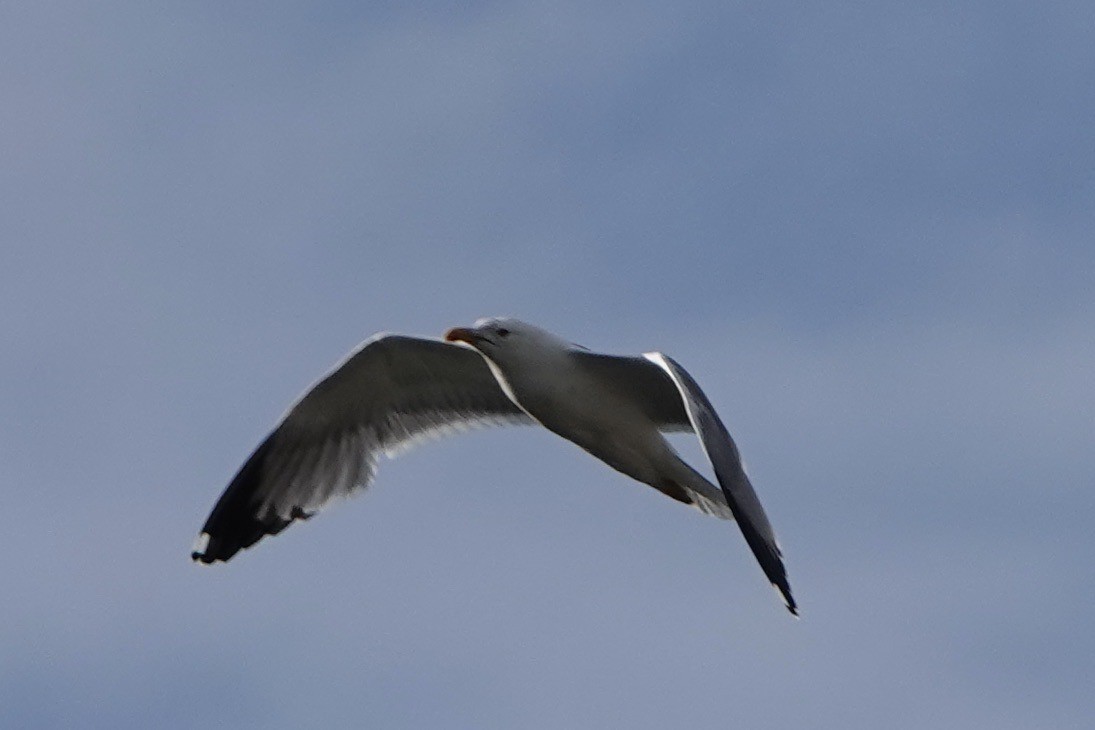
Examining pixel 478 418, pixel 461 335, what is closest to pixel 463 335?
pixel 461 335

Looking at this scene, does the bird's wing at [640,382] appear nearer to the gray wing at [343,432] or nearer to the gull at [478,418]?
the gull at [478,418]

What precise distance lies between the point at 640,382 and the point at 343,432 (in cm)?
184

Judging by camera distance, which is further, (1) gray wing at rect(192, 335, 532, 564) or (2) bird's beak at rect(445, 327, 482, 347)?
(1) gray wing at rect(192, 335, 532, 564)

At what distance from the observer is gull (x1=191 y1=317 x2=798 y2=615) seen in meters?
8.81

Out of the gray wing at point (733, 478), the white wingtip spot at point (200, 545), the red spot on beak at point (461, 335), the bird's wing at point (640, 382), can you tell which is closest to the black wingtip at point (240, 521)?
the white wingtip spot at point (200, 545)

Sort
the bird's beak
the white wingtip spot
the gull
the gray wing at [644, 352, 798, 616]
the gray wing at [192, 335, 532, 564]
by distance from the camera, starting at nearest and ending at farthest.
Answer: the gray wing at [644, 352, 798, 616]
the gull
the bird's beak
the gray wing at [192, 335, 532, 564]
the white wingtip spot

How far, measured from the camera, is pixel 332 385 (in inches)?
403

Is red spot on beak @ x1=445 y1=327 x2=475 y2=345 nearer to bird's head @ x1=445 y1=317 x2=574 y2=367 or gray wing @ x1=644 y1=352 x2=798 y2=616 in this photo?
bird's head @ x1=445 y1=317 x2=574 y2=367

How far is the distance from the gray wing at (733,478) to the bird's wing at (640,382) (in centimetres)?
35

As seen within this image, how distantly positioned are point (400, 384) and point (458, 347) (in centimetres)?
50

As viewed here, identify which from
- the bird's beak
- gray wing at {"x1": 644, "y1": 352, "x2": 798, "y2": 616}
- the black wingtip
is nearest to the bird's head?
the bird's beak

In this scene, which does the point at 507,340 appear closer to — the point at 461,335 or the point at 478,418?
the point at 461,335

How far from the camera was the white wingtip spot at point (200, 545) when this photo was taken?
10609mm

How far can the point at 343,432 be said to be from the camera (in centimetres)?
1051
